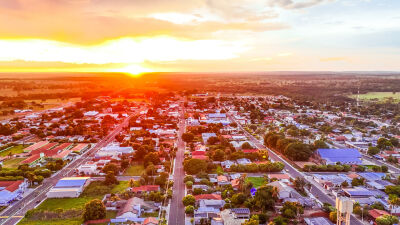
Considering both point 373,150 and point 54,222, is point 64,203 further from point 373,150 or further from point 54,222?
point 373,150

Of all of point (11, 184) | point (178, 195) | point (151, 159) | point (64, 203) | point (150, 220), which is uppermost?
point (151, 159)

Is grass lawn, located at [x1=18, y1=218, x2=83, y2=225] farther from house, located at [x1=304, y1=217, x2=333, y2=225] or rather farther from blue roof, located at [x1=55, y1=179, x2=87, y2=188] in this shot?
house, located at [x1=304, y1=217, x2=333, y2=225]

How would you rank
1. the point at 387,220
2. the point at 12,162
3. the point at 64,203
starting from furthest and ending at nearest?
the point at 12,162 → the point at 64,203 → the point at 387,220

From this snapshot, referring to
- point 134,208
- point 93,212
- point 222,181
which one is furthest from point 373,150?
point 93,212

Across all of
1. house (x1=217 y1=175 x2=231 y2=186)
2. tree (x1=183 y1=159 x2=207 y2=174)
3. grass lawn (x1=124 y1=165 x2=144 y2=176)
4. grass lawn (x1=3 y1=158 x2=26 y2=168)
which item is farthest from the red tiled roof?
grass lawn (x1=3 y1=158 x2=26 y2=168)

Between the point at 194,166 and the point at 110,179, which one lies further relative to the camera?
the point at 194,166

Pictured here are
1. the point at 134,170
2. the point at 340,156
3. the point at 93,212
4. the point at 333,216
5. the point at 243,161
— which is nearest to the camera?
the point at 333,216

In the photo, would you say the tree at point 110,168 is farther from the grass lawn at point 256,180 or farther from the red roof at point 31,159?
the grass lawn at point 256,180
